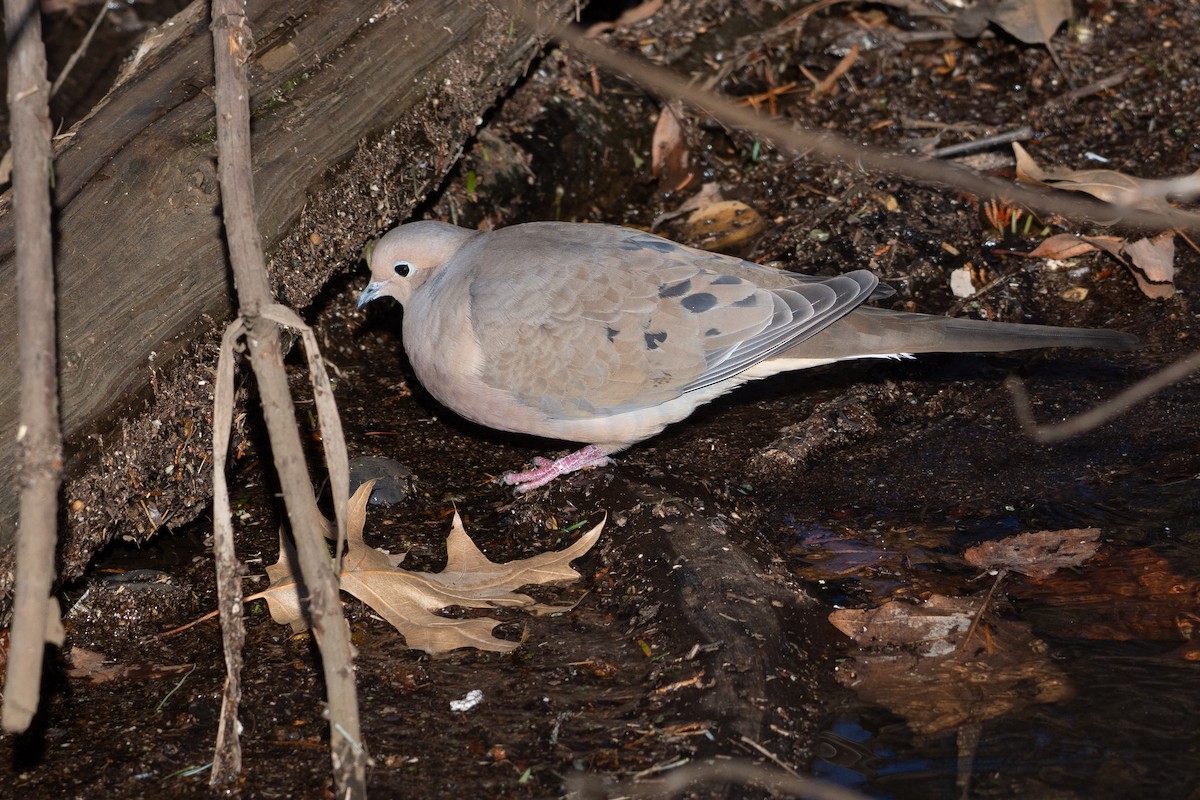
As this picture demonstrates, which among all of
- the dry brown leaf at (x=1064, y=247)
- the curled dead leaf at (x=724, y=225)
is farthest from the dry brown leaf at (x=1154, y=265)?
the curled dead leaf at (x=724, y=225)

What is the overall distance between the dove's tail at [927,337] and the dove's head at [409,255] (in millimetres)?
1322

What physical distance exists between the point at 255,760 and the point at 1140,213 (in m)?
2.35

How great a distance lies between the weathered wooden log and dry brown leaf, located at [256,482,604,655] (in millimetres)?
525

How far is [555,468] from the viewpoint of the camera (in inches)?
161

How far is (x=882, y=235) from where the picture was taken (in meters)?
5.09

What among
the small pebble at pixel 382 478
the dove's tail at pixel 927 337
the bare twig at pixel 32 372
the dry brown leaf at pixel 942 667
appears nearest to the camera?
the bare twig at pixel 32 372

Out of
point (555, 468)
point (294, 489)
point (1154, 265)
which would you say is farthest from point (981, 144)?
point (294, 489)

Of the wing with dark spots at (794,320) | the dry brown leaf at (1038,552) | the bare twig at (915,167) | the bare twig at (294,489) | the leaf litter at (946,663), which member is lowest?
the dry brown leaf at (1038,552)

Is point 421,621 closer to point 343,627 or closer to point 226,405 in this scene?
point 343,627

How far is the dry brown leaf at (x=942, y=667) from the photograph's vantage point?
2996 millimetres

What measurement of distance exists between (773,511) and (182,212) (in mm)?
2122

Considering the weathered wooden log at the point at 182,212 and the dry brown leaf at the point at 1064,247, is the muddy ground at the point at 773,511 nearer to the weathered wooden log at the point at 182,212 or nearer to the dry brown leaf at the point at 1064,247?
the dry brown leaf at the point at 1064,247

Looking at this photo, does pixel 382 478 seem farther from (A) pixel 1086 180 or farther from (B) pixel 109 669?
(A) pixel 1086 180

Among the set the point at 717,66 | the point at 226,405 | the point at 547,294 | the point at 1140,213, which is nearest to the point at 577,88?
the point at 717,66
